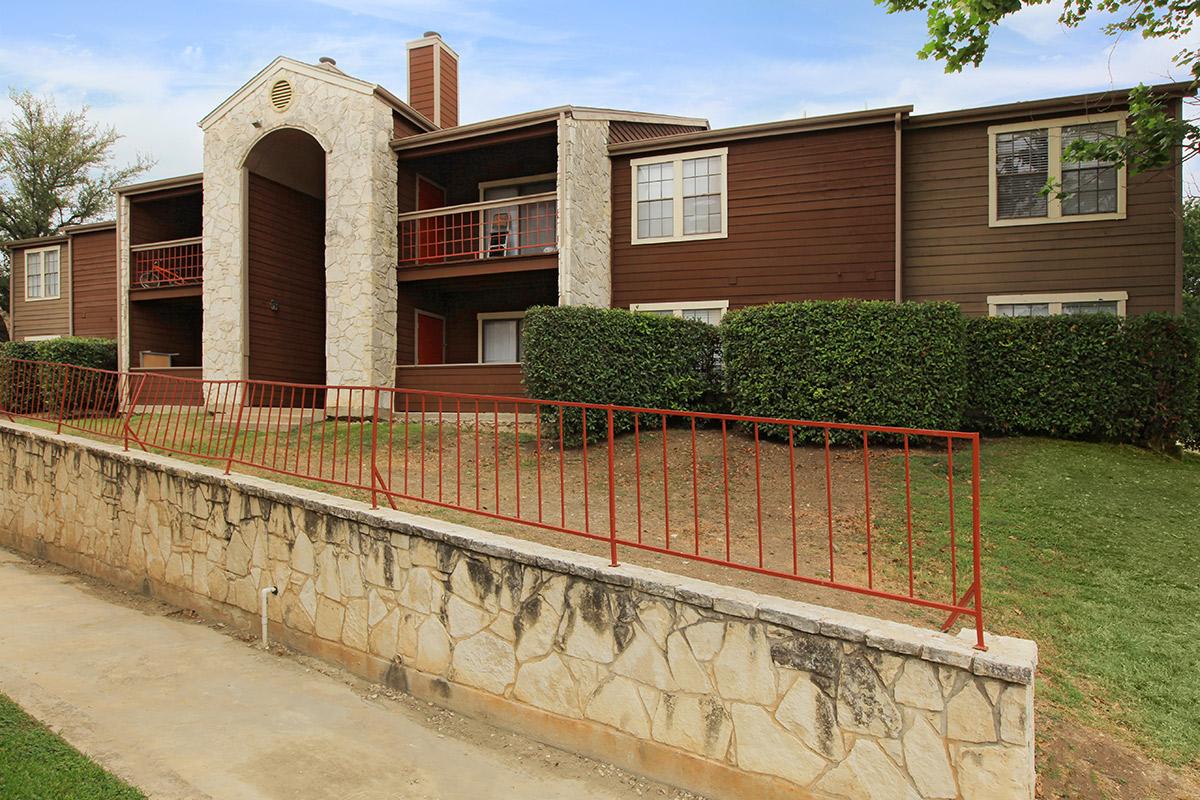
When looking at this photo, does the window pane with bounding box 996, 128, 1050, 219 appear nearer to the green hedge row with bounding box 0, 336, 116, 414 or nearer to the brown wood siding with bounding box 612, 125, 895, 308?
the brown wood siding with bounding box 612, 125, 895, 308

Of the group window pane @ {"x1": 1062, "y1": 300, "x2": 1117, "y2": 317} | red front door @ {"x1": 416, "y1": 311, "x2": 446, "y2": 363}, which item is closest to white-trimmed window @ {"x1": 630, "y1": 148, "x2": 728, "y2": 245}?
red front door @ {"x1": 416, "y1": 311, "x2": 446, "y2": 363}

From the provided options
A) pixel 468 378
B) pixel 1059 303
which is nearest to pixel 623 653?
pixel 468 378

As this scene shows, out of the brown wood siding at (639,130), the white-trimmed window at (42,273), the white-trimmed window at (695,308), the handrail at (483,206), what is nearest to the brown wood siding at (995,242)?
the white-trimmed window at (695,308)

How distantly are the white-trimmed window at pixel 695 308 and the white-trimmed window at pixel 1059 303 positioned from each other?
15.2 ft

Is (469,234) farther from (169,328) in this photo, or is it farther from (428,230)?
(169,328)

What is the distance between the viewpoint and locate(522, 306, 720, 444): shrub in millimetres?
9812

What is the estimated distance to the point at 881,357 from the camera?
9.14m

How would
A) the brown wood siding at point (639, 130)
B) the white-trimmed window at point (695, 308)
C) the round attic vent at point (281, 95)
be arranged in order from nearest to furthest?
the white-trimmed window at point (695, 308), the brown wood siding at point (639, 130), the round attic vent at point (281, 95)

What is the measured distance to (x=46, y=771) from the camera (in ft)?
11.5

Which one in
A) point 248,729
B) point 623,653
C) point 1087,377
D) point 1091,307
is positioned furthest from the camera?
point 1091,307

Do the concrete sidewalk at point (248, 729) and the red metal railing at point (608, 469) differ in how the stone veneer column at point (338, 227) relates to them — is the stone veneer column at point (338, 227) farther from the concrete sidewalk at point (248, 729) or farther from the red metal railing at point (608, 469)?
the concrete sidewalk at point (248, 729)

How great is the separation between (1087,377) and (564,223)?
28.0 ft

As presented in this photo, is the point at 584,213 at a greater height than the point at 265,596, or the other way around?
the point at 584,213

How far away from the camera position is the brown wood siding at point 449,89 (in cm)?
1734
